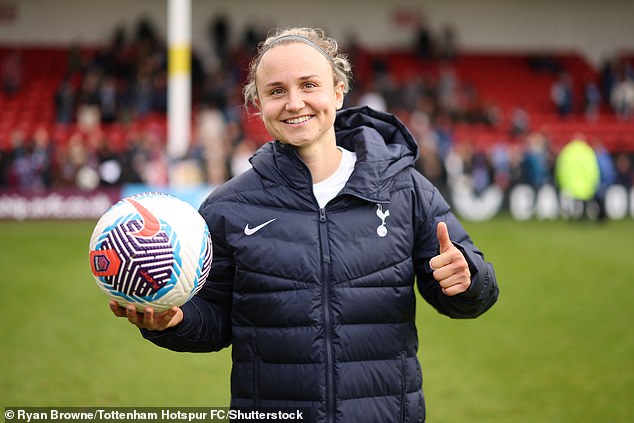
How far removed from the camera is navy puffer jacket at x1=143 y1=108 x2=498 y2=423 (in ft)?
9.73

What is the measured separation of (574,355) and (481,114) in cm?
1826

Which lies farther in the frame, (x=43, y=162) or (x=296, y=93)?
(x=43, y=162)

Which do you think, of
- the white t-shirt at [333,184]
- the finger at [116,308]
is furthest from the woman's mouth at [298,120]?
the finger at [116,308]

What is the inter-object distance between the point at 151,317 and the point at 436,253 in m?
1.05

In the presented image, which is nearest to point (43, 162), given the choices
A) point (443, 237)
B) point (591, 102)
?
point (443, 237)

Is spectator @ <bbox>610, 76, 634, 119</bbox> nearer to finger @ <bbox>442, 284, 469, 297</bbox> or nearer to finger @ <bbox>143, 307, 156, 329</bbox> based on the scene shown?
finger @ <bbox>442, 284, 469, 297</bbox>

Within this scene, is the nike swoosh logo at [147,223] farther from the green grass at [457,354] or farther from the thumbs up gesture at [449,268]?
the green grass at [457,354]

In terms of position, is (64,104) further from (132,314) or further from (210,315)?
(132,314)

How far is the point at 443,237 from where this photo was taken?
9.69 ft

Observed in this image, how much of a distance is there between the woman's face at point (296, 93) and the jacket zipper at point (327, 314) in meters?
0.31

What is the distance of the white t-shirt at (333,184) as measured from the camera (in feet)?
10.3

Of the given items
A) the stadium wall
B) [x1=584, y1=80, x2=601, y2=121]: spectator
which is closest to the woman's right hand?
[x1=584, y1=80, x2=601, y2=121]: spectator

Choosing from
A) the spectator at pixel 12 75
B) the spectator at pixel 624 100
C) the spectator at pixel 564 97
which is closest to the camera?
the spectator at pixel 12 75

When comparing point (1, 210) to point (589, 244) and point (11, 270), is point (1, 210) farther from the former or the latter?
point (589, 244)
